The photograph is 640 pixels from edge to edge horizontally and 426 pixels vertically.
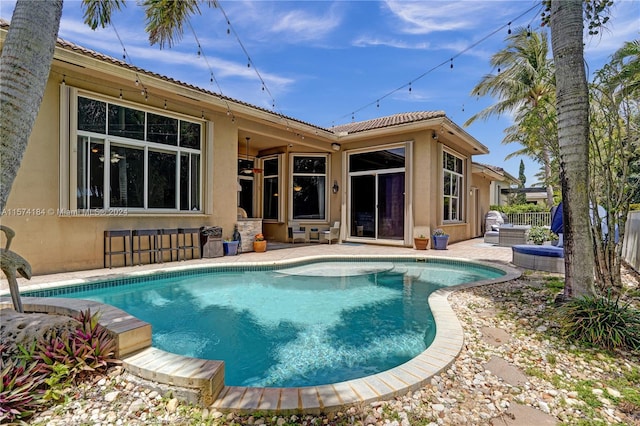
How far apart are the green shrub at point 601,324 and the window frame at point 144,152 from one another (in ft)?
27.0

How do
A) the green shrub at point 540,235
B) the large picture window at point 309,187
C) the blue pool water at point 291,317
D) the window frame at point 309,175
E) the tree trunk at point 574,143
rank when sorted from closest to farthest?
the blue pool water at point 291,317 < the tree trunk at point 574,143 < the green shrub at point 540,235 < the window frame at point 309,175 < the large picture window at point 309,187

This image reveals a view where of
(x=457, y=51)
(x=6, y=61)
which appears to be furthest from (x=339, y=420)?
(x=457, y=51)

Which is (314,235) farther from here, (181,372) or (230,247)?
(181,372)

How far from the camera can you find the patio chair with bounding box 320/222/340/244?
12.0 m

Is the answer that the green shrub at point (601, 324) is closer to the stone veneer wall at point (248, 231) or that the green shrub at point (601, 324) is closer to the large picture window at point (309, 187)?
the stone veneer wall at point (248, 231)

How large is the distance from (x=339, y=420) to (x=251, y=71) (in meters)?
8.14

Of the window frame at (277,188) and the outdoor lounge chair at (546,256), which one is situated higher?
the window frame at (277,188)

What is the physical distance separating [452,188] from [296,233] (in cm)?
674

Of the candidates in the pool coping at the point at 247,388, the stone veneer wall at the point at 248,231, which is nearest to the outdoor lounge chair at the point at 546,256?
the pool coping at the point at 247,388

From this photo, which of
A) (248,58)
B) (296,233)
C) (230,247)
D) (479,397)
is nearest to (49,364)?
(479,397)

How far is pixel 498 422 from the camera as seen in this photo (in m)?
2.00

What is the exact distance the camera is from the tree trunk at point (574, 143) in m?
3.75

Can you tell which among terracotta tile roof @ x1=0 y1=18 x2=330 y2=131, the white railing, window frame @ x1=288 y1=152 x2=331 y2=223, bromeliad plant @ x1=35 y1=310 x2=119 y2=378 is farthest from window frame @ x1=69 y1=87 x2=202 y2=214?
the white railing

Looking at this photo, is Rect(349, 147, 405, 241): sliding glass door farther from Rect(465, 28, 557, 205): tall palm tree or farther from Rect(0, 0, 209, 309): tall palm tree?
Rect(0, 0, 209, 309): tall palm tree
